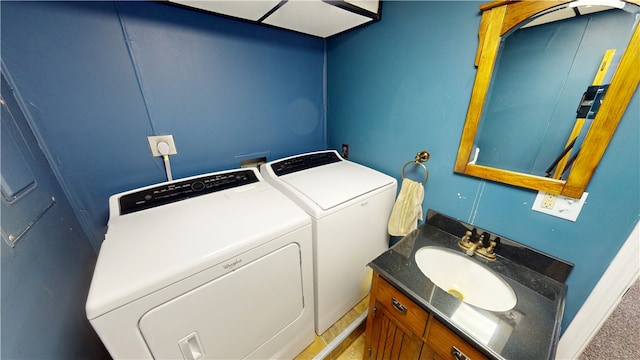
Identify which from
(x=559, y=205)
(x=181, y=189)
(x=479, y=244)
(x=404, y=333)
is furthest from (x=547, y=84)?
(x=181, y=189)

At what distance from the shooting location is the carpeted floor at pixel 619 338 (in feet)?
4.37

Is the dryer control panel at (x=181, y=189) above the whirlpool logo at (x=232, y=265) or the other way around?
above

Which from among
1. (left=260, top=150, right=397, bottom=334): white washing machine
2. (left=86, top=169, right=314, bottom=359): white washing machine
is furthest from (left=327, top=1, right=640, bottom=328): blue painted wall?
(left=86, top=169, right=314, bottom=359): white washing machine

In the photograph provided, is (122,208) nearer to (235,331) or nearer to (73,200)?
(73,200)

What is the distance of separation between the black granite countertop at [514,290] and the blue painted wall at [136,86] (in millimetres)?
1293

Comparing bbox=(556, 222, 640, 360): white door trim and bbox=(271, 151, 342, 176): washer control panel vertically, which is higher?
bbox=(271, 151, 342, 176): washer control panel

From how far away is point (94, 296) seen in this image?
0.61 meters

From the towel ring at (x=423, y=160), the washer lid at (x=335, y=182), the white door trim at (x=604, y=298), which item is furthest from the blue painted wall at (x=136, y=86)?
the white door trim at (x=604, y=298)

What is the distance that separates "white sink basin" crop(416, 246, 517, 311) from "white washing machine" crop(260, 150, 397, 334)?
364mm

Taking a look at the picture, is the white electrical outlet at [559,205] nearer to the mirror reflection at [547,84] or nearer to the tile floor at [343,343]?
the mirror reflection at [547,84]

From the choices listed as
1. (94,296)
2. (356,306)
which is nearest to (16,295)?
(94,296)

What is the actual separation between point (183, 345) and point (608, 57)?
1.93 m

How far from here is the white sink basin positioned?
98 cm

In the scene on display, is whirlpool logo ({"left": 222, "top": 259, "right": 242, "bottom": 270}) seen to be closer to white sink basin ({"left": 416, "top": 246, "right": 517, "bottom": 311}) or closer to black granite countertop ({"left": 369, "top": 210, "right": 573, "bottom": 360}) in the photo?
black granite countertop ({"left": 369, "top": 210, "right": 573, "bottom": 360})
